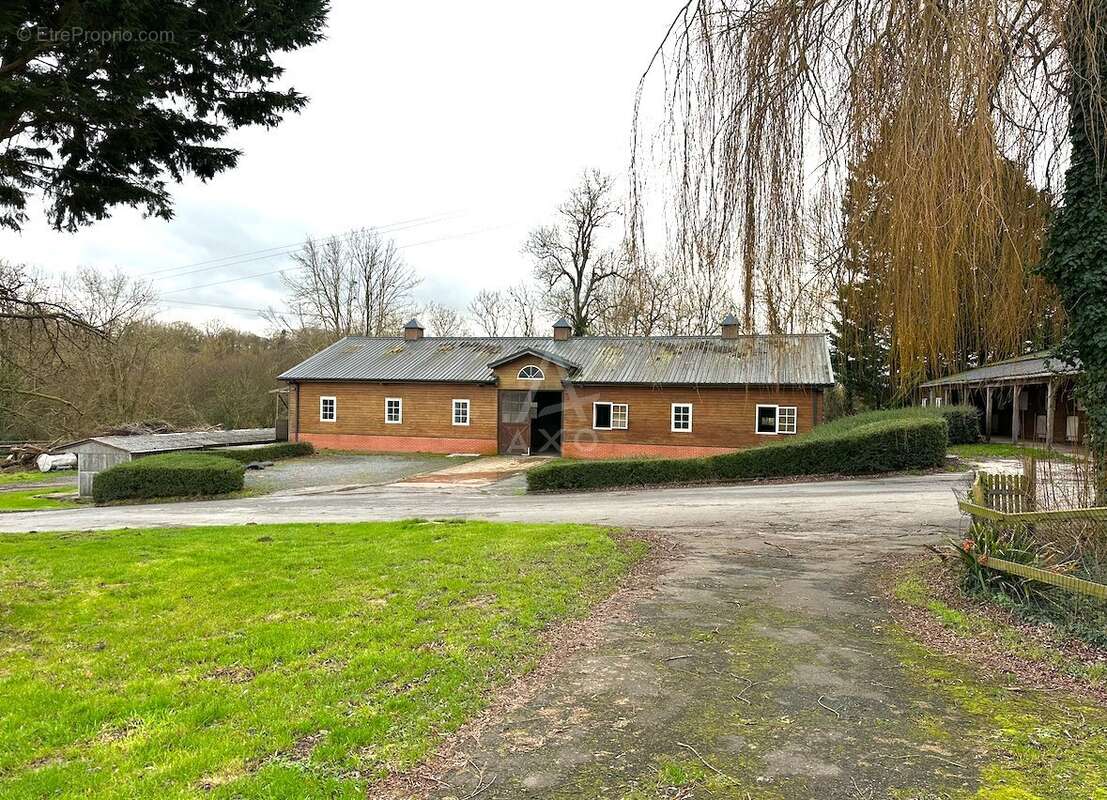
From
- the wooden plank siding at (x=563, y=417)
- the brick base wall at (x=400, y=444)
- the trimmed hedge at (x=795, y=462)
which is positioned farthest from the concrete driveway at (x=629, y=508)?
the brick base wall at (x=400, y=444)

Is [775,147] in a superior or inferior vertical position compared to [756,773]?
superior

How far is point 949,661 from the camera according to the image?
471 centimetres

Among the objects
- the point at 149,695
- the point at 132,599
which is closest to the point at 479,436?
the point at 132,599

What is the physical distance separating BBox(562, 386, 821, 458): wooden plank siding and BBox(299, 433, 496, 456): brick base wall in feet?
13.1

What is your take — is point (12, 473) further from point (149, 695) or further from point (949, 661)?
point (949, 661)

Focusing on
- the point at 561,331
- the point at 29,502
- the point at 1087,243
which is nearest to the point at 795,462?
the point at 1087,243

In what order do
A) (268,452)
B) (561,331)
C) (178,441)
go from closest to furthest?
(178,441) → (268,452) → (561,331)

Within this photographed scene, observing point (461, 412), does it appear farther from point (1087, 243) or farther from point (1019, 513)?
point (1087, 243)

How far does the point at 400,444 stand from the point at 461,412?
134 inches

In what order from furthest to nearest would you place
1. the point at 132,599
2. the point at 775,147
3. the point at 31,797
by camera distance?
the point at 132,599, the point at 775,147, the point at 31,797

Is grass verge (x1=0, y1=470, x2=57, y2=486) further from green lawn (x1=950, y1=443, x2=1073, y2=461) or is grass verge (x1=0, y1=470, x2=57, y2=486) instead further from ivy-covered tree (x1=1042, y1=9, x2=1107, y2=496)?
green lawn (x1=950, y1=443, x2=1073, y2=461)

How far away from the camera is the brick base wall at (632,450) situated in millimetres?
25734

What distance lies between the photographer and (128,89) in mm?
6117

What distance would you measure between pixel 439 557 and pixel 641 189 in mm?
5797
